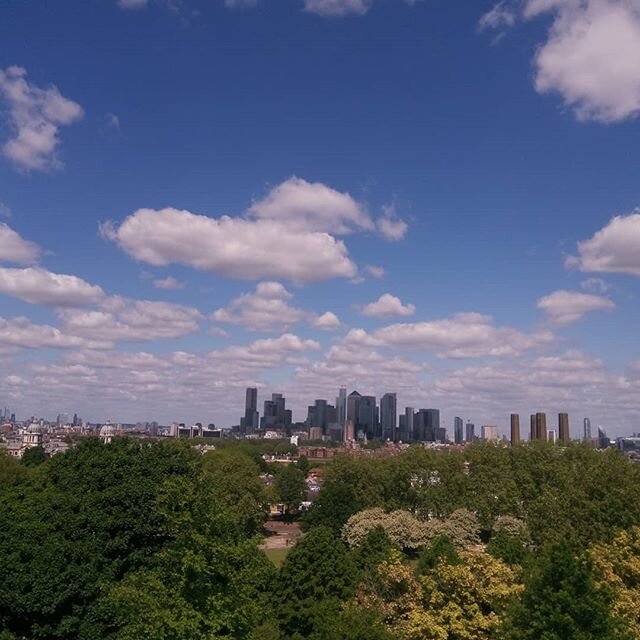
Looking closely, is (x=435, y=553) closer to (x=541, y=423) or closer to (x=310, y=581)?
(x=310, y=581)

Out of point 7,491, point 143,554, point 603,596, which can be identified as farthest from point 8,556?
point 603,596

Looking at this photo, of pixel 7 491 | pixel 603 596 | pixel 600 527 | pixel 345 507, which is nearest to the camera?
pixel 603 596

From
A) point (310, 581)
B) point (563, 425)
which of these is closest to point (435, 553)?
point (310, 581)

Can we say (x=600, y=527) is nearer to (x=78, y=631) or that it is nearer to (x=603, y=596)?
(x=603, y=596)

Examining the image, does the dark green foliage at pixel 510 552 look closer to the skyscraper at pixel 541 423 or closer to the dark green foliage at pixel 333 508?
the dark green foliage at pixel 333 508

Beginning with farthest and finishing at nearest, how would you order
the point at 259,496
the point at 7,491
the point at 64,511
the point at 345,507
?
the point at 259,496 < the point at 345,507 < the point at 7,491 < the point at 64,511

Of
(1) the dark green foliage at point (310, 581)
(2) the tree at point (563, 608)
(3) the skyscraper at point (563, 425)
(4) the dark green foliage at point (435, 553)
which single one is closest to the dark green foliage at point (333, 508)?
(4) the dark green foliage at point (435, 553)
